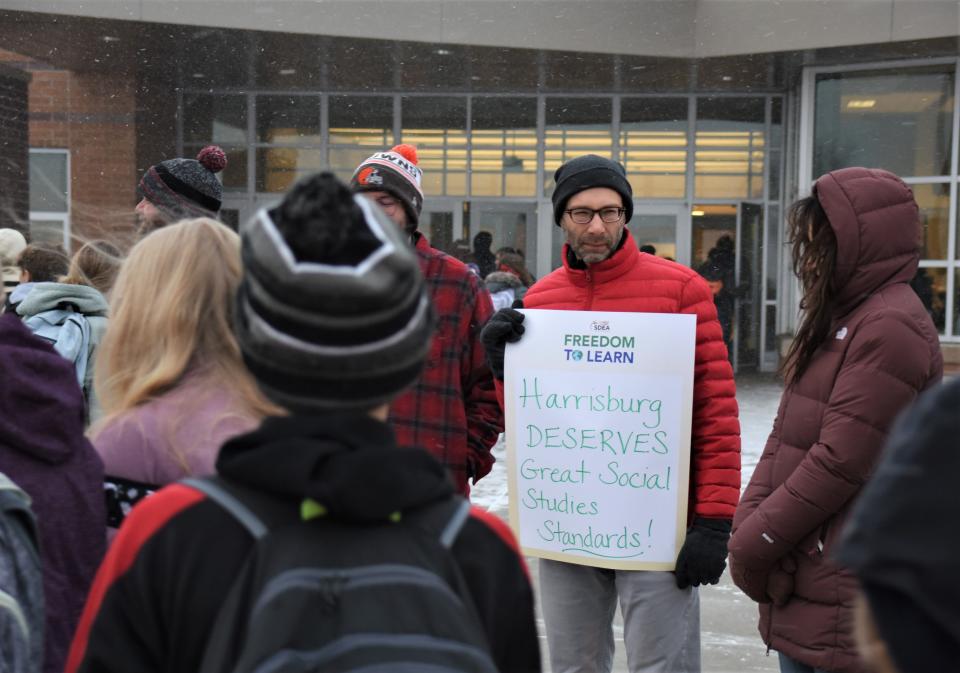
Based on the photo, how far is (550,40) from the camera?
14688 millimetres

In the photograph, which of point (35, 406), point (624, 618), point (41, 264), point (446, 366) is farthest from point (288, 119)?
point (35, 406)

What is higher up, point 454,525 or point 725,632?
point 454,525

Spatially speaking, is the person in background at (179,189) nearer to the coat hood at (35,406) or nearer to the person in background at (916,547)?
the coat hood at (35,406)

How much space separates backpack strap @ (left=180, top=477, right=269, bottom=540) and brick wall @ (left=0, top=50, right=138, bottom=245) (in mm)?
16539

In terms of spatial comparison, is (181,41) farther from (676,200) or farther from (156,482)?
(156,482)

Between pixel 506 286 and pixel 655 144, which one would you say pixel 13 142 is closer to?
pixel 506 286

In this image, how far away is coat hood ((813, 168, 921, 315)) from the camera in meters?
3.12

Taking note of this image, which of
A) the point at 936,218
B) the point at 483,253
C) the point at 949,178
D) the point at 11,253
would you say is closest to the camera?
the point at 11,253

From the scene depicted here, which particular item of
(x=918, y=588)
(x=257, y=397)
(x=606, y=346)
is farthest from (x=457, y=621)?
(x=606, y=346)

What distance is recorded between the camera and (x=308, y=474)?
1.40 m

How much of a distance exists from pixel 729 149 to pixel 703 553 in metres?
14.9

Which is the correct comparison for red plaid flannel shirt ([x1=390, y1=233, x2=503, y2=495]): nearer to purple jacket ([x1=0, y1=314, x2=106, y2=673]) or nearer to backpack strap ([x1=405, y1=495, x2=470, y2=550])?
purple jacket ([x1=0, y1=314, x2=106, y2=673])

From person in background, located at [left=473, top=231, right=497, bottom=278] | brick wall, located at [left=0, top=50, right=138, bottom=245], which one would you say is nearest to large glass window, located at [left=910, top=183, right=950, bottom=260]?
person in background, located at [left=473, top=231, right=497, bottom=278]

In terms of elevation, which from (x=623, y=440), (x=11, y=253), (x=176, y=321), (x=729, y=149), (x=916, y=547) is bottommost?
(x=623, y=440)
